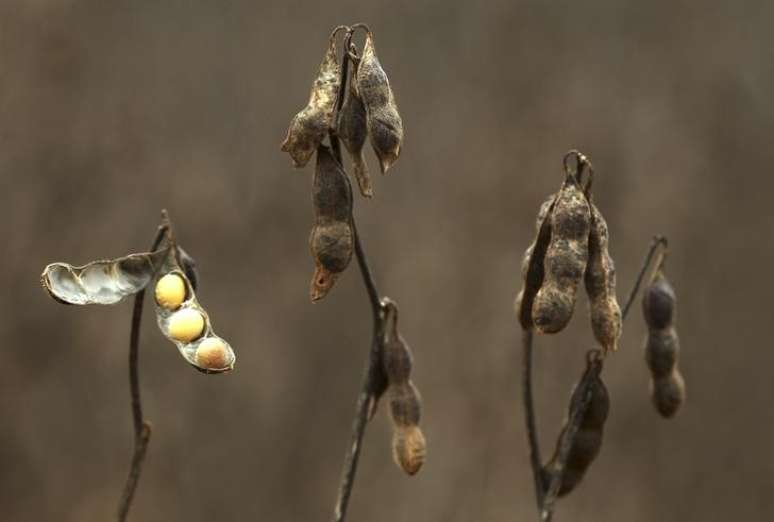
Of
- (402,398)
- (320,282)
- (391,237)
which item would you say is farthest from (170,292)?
(391,237)

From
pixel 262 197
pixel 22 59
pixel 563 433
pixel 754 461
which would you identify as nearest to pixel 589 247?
pixel 563 433

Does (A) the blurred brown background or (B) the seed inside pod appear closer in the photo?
(B) the seed inside pod

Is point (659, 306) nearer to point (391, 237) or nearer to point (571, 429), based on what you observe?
point (571, 429)

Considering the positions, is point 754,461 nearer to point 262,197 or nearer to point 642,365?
point 642,365

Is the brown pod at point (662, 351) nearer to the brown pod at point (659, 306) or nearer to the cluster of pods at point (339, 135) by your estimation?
the brown pod at point (659, 306)

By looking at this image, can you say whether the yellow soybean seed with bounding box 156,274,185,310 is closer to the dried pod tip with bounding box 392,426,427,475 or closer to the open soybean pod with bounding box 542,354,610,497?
the dried pod tip with bounding box 392,426,427,475

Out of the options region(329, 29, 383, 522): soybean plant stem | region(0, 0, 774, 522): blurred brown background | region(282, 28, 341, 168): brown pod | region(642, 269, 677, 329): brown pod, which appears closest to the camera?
region(282, 28, 341, 168): brown pod

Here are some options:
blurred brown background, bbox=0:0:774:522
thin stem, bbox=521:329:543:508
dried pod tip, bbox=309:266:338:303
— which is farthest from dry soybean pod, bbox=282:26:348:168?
blurred brown background, bbox=0:0:774:522
